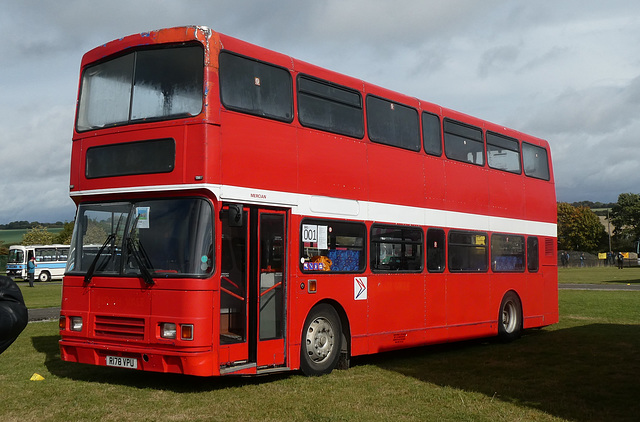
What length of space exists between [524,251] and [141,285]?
10665mm

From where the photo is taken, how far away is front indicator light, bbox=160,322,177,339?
980cm

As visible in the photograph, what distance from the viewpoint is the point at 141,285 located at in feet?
33.1

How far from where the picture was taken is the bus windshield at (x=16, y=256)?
60.4m

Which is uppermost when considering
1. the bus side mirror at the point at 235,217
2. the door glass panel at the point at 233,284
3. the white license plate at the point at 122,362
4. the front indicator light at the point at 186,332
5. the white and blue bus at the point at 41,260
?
the white and blue bus at the point at 41,260

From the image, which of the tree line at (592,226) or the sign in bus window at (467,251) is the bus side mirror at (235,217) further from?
the tree line at (592,226)

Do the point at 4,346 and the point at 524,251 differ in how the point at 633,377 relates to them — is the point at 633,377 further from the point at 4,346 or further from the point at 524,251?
the point at 4,346

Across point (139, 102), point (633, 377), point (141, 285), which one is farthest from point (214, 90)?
point (633, 377)

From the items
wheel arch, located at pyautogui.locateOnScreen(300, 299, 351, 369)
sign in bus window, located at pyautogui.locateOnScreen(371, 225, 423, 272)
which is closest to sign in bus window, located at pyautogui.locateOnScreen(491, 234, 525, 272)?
sign in bus window, located at pyautogui.locateOnScreen(371, 225, 423, 272)

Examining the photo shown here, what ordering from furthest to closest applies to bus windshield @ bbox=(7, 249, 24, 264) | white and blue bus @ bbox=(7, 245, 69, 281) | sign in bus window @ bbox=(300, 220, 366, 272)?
bus windshield @ bbox=(7, 249, 24, 264) < white and blue bus @ bbox=(7, 245, 69, 281) < sign in bus window @ bbox=(300, 220, 366, 272)

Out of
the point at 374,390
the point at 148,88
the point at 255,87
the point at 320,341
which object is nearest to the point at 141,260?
the point at 148,88

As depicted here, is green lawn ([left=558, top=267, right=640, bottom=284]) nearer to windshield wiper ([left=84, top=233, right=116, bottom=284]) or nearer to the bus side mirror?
the bus side mirror

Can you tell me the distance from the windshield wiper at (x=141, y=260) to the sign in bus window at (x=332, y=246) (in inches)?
95.5

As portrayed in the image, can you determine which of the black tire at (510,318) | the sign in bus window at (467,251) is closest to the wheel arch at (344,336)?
the sign in bus window at (467,251)

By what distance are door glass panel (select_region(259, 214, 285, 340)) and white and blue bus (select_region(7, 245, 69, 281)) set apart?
50970 mm
